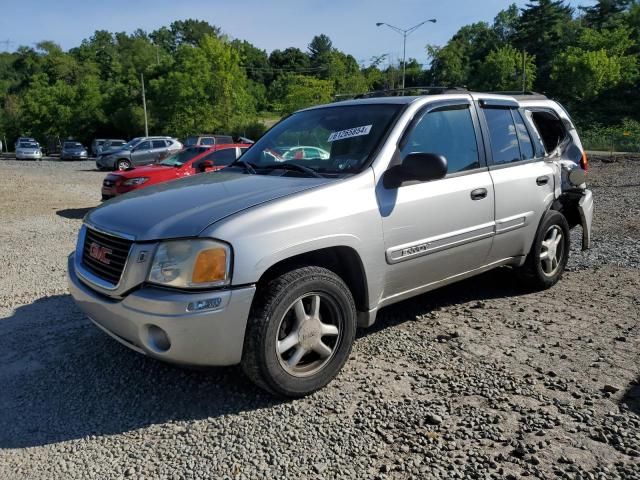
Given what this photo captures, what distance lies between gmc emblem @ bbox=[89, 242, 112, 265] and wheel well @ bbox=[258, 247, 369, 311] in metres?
1.11

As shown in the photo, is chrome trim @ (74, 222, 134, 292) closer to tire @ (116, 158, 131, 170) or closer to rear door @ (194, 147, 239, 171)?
rear door @ (194, 147, 239, 171)

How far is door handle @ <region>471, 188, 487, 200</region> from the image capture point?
415 cm

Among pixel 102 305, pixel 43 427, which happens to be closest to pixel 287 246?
pixel 102 305

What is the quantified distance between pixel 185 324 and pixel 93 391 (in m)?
1.03

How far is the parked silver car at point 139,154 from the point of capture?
2577cm

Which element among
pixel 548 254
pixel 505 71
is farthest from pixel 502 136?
pixel 505 71

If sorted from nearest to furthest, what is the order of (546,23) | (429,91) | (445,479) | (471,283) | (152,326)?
(445,479), (152,326), (429,91), (471,283), (546,23)

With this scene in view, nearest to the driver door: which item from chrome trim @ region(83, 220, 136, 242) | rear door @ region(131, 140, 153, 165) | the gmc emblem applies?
chrome trim @ region(83, 220, 136, 242)

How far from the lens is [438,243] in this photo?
3.92 meters

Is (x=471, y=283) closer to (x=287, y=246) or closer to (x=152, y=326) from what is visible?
(x=287, y=246)

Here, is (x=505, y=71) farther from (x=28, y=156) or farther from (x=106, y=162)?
(x=28, y=156)

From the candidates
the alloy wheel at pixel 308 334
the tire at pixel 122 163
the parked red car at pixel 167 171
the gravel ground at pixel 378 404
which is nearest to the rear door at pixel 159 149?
the tire at pixel 122 163

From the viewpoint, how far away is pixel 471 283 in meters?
5.60

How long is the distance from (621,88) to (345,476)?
6627 centimetres
